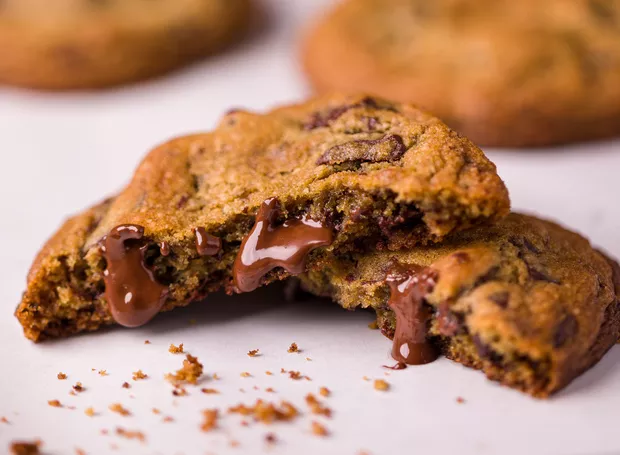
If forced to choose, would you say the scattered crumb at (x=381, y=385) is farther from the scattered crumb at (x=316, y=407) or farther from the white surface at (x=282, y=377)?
the scattered crumb at (x=316, y=407)

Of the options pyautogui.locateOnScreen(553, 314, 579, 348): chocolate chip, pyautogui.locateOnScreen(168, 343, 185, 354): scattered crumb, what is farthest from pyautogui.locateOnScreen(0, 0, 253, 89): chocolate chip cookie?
pyautogui.locateOnScreen(553, 314, 579, 348): chocolate chip

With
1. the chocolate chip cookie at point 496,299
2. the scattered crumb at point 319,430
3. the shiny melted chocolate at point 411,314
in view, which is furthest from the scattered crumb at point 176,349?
the shiny melted chocolate at point 411,314

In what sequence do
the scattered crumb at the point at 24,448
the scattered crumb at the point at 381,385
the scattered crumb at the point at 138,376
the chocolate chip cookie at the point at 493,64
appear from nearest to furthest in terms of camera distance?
1. the scattered crumb at the point at 24,448
2. the scattered crumb at the point at 381,385
3. the scattered crumb at the point at 138,376
4. the chocolate chip cookie at the point at 493,64

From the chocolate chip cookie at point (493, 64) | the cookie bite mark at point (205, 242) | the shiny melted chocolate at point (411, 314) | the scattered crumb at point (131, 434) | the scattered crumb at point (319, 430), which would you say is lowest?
the scattered crumb at point (131, 434)

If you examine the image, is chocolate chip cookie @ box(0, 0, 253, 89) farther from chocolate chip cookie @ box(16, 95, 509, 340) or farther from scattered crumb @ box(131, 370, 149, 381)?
scattered crumb @ box(131, 370, 149, 381)

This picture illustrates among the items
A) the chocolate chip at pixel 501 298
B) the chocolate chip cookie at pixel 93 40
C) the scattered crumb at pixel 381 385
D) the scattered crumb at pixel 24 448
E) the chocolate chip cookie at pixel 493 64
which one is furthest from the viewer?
the chocolate chip cookie at pixel 93 40

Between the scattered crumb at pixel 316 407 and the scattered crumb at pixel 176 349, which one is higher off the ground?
the scattered crumb at pixel 176 349

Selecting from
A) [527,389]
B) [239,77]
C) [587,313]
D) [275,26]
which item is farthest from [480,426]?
[275,26]

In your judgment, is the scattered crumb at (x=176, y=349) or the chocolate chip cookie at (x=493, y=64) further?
the chocolate chip cookie at (x=493, y=64)
